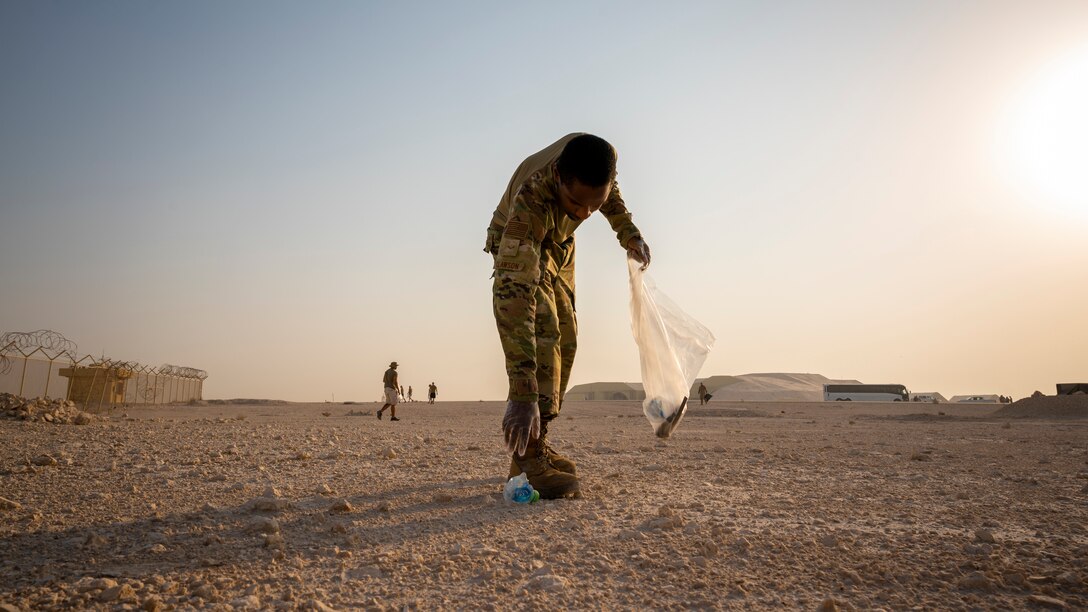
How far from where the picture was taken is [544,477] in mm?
2840

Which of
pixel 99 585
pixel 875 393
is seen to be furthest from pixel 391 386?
pixel 875 393

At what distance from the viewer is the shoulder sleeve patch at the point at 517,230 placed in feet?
8.41

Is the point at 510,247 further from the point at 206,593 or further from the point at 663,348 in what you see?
the point at 206,593

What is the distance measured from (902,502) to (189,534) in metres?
3.00

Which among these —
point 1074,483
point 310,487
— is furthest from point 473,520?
point 1074,483

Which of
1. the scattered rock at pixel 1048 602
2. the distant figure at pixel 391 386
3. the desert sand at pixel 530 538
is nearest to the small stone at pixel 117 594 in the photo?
the desert sand at pixel 530 538

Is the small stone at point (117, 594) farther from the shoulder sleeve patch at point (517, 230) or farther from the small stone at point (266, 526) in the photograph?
the shoulder sleeve patch at point (517, 230)

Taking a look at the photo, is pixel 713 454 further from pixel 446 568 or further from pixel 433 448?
pixel 446 568

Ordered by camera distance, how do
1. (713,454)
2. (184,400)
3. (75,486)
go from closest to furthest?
(75,486), (713,454), (184,400)

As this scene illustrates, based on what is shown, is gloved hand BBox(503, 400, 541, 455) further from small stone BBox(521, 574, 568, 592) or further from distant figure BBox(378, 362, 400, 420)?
distant figure BBox(378, 362, 400, 420)

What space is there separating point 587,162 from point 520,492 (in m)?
1.57

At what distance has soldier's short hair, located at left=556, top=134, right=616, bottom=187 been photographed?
8.39 ft

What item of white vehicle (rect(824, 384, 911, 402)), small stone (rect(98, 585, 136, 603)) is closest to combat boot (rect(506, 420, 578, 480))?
small stone (rect(98, 585, 136, 603))

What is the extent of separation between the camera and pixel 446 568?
5.64 feet
